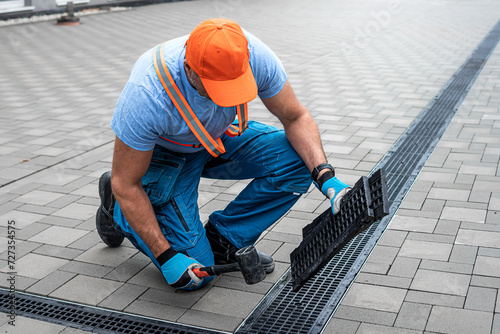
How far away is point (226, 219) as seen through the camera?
3221 millimetres

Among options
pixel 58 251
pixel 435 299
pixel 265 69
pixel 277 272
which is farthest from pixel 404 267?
pixel 58 251

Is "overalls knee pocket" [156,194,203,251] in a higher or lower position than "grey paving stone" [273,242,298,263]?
higher

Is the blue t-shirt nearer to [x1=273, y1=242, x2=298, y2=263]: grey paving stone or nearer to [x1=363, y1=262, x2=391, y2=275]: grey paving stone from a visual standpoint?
[x1=273, y1=242, x2=298, y2=263]: grey paving stone

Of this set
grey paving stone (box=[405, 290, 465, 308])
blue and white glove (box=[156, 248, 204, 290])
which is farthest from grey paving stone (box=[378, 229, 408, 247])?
blue and white glove (box=[156, 248, 204, 290])

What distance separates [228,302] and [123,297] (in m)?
0.51

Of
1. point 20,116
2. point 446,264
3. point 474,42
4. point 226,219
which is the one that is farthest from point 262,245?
point 474,42

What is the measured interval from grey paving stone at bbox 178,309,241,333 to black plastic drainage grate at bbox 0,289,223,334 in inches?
1.5

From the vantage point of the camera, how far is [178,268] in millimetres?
2771

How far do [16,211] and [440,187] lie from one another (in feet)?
9.31

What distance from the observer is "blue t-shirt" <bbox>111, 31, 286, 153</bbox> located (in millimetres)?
2617

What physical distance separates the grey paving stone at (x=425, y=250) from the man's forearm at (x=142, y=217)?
133 cm

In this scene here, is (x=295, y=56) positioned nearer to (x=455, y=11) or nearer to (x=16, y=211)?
(x=16, y=211)

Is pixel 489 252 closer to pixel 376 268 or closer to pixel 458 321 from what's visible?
pixel 376 268

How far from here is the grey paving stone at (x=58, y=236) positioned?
3.54m
